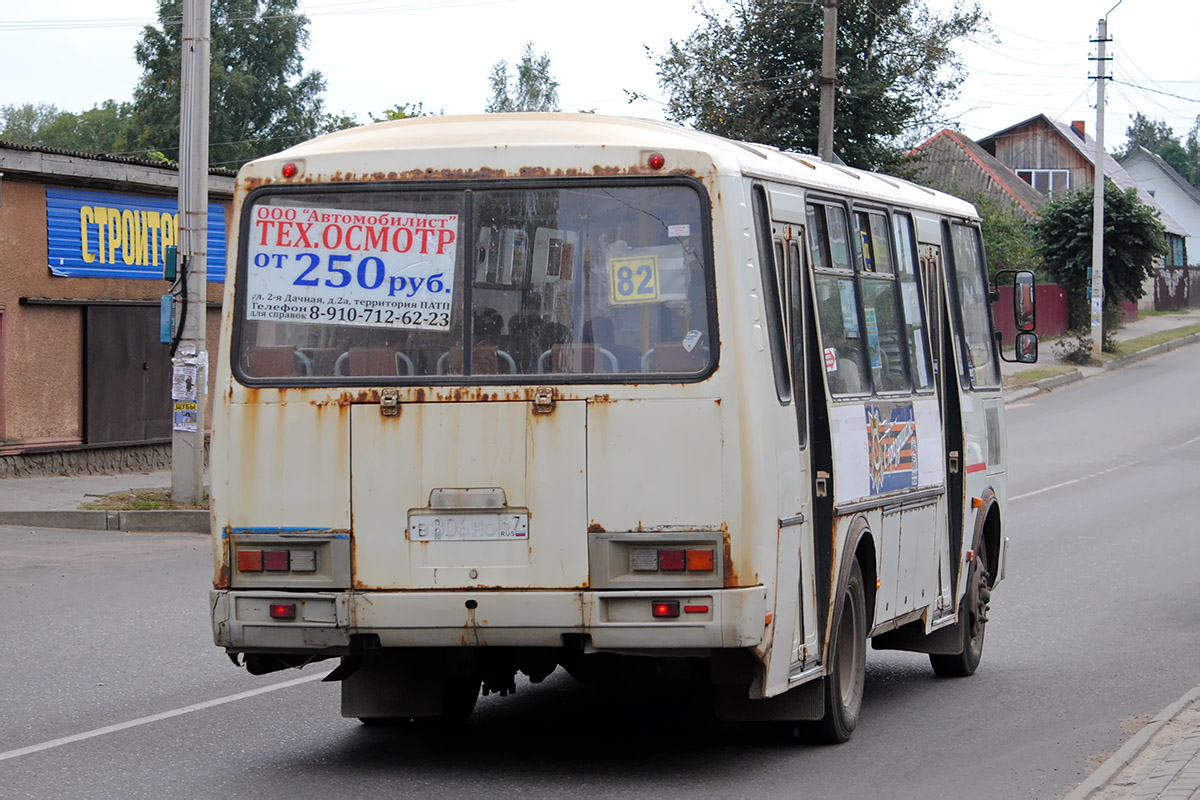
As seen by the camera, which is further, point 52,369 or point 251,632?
point 52,369

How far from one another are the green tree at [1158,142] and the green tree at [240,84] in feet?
348

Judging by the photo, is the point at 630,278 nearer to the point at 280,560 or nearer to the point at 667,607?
the point at 667,607

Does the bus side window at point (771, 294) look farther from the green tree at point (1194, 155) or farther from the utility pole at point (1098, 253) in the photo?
the green tree at point (1194, 155)

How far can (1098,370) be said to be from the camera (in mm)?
42469

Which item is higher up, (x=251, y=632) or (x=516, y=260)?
(x=516, y=260)

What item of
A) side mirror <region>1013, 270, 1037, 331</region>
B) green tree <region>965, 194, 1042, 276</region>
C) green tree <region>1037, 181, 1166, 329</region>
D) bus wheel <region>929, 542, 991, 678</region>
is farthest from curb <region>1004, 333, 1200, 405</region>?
bus wheel <region>929, 542, 991, 678</region>

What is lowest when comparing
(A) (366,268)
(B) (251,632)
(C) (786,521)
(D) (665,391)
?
(B) (251,632)

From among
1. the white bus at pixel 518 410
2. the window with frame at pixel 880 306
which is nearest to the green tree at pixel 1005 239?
the window with frame at pixel 880 306

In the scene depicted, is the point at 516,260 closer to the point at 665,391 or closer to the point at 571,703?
the point at 665,391

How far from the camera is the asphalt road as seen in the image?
7047mm

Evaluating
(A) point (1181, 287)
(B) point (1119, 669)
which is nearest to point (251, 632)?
(B) point (1119, 669)

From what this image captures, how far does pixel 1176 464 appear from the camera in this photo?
24.9 m

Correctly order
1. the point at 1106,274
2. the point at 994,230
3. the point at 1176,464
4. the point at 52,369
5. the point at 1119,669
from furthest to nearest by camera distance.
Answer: the point at 994,230 → the point at 1106,274 → the point at 1176,464 → the point at 52,369 → the point at 1119,669

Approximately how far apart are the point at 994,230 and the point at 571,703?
50543 millimetres
